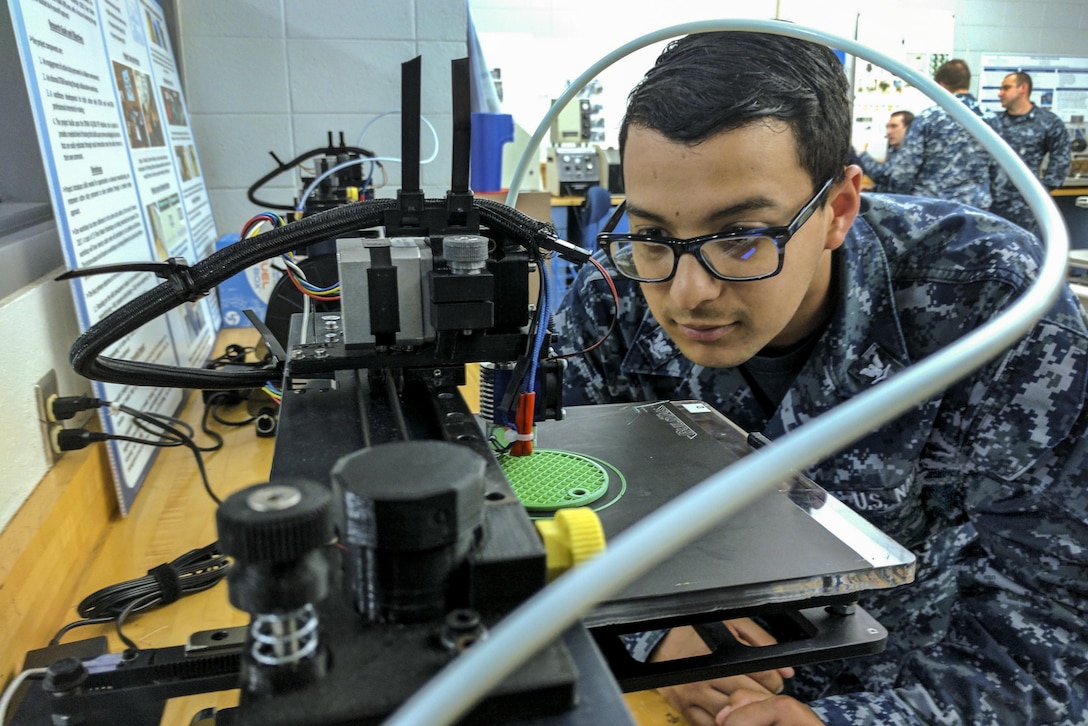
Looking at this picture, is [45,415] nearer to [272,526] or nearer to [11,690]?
[11,690]

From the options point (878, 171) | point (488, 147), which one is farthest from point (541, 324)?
point (878, 171)

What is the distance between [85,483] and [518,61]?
511cm

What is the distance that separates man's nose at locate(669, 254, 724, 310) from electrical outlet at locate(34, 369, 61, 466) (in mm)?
792

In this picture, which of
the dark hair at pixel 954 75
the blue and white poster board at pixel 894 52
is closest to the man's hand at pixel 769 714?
the dark hair at pixel 954 75

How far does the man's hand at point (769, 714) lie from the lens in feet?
2.38

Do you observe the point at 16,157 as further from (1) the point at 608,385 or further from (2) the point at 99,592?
(1) the point at 608,385

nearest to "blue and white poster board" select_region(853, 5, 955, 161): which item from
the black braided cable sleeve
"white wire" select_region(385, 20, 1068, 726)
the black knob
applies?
the black braided cable sleeve

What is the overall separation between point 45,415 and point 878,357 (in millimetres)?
1122

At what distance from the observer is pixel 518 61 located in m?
5.44

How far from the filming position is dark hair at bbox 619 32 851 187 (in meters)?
0.88

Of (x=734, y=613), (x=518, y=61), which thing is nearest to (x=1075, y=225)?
(x=518, y=61)

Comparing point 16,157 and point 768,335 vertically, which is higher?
point 16,157

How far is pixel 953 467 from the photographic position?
1.05m

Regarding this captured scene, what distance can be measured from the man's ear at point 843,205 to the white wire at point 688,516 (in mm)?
649
